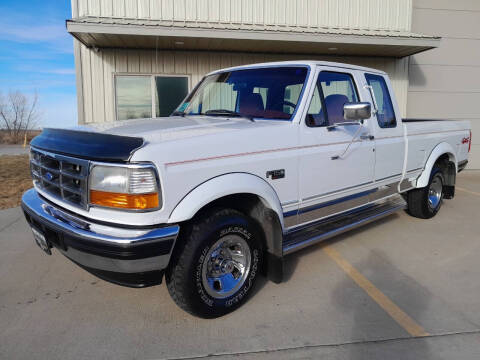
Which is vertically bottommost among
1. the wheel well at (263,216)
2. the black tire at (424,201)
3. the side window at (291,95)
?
the black tire at (424,201)

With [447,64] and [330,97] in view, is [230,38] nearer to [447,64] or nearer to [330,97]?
Answer: [330,97]

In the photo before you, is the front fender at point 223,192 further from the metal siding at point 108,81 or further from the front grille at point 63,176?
the metal siding at point 108,81

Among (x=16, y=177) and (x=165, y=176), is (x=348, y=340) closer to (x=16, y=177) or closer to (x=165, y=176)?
(x=165, y=176)

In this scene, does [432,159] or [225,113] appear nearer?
[225,113]

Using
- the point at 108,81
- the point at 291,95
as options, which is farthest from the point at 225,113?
the point at 108,81

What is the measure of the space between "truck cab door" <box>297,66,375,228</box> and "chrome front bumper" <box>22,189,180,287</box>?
5.03 feet

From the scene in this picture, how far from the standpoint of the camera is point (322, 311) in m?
3.30

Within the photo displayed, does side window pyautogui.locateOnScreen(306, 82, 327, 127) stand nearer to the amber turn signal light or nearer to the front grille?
the amber turn signal light

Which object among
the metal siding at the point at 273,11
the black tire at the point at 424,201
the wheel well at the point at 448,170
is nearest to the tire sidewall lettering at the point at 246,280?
the black tire at the point at 424,201

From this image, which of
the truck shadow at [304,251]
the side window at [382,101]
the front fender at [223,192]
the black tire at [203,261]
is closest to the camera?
the front fender at [223,192]

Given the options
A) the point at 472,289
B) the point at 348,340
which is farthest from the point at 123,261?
the point at 472,289

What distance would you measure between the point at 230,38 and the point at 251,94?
4902 millimetres

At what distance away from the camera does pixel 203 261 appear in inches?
115

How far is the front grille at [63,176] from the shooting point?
2695 millimetres
